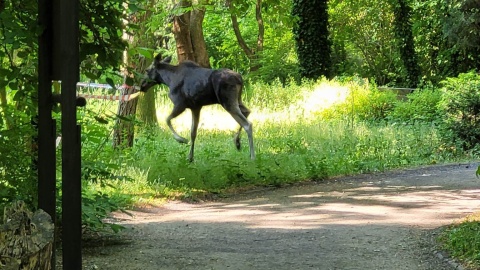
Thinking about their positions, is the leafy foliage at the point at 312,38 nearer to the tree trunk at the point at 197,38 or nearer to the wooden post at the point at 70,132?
the tree trunk at the point at 197,38

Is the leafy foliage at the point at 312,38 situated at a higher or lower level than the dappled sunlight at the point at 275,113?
higher

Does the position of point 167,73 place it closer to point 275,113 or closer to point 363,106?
point 275,113

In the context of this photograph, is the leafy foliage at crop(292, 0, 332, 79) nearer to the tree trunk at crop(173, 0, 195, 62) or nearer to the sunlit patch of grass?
the tree trunk at crop(173, 0, 195, 62)

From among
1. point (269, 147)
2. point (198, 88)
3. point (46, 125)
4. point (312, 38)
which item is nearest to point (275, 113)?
point (269, 147)

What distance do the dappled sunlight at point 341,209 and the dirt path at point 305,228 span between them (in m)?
0.01

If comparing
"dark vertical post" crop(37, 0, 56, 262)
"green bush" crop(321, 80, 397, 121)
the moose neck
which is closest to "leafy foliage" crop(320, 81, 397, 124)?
"green bush" crop(321, 80, 397, 121)

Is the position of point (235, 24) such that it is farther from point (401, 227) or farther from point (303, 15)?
point (401, 227)

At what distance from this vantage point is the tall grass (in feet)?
44.9

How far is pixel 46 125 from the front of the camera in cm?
443

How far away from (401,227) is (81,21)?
4913mm

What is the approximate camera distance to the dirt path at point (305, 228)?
7512mm

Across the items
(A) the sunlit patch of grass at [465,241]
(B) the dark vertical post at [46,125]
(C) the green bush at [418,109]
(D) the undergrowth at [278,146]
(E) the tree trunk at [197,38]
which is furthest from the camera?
(C) the green bush at [418,109]

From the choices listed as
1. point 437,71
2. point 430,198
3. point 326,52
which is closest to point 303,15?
point 326,52

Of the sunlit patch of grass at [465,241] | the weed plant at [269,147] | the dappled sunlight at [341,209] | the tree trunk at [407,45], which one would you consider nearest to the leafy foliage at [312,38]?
the weed plant at [269,147]
